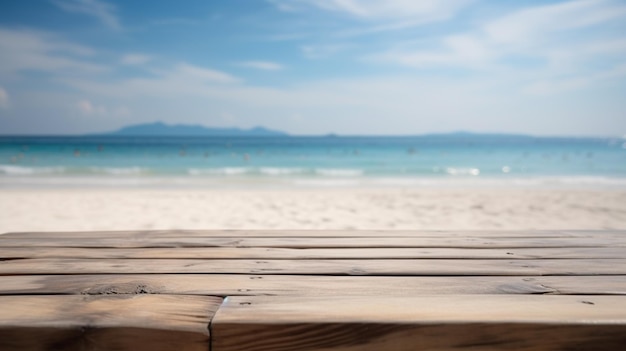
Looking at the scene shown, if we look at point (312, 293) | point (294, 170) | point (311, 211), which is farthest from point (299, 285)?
point (294, 170)

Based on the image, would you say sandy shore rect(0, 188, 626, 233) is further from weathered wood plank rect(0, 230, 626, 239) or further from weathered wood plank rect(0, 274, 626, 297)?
weathered wood plank rect(0, 274, 626, 297)

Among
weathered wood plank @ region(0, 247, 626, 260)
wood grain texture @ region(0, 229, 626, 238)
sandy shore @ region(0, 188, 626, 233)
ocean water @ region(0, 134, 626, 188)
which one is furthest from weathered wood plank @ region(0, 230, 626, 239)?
ocean water @ region(0, 134, 626, 188)

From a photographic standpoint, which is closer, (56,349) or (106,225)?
(56,349)

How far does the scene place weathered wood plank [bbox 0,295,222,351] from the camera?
0.88m

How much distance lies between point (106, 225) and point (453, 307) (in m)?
6.33

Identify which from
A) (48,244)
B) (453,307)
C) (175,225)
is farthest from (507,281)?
(175,225)

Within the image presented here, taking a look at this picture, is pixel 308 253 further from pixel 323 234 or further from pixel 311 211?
pixel 311 211

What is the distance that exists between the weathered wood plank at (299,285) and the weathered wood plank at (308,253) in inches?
9.3

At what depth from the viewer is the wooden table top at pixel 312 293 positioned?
34.8 inches

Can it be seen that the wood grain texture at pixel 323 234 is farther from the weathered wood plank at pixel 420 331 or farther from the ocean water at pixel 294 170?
the ocean water at pixel 294 170

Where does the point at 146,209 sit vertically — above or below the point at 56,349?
below

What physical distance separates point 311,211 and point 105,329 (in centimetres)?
675

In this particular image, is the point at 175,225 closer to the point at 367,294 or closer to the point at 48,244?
the point at 48,244

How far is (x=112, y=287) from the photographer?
113 centimetres
